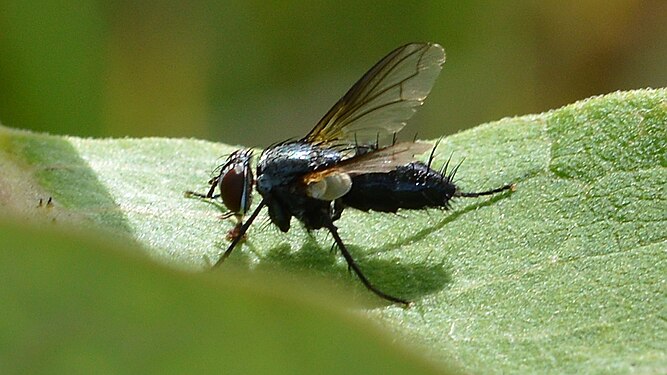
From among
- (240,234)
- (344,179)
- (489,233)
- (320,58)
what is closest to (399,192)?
(344,179)

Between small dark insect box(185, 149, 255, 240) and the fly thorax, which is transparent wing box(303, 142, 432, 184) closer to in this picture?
the fly thorax

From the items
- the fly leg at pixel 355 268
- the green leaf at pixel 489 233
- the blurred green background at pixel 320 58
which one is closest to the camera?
the green leaf at pixel 489 233

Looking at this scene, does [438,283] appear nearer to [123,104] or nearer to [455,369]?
[455,369]

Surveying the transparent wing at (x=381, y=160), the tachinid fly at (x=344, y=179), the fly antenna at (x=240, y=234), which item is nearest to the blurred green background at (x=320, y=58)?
the tachinid fly at (x=344, y=179)

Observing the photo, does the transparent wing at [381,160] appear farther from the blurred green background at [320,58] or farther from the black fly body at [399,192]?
the blurred green background at [320,58]

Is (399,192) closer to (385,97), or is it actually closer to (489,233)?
(489,233)
